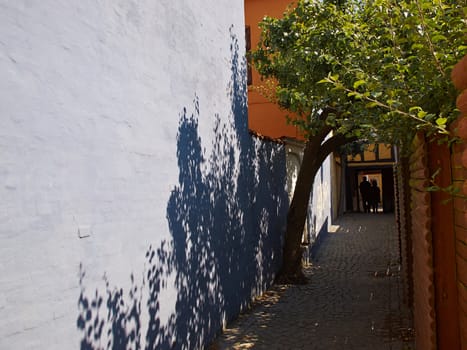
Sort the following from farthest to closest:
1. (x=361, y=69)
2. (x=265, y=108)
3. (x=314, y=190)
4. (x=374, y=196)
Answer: (x=374, y=196) → (x=314, y=190) → (x=265, y=108) → (x=361, y=69)

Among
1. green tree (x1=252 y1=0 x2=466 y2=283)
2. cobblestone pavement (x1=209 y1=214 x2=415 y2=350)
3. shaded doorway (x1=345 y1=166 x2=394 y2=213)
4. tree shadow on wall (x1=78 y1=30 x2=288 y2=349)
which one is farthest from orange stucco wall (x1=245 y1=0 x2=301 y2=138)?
shaded doorway (x1=345 y1=166 x2=394 y2=213)

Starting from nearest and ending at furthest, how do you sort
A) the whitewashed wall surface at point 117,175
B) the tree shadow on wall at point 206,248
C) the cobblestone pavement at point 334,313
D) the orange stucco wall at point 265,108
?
the whitewashed wall surface at point 117,175, the tree shadow on wall at point 206,248, the cobblestone pavement at point 334,313, the orange stucco wall at point 265,108

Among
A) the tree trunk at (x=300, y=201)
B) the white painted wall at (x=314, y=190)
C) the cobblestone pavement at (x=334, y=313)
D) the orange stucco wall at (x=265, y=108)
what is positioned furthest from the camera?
the orange stucco wall at (x=265, y=108)

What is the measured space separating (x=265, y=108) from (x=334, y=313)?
6359mm

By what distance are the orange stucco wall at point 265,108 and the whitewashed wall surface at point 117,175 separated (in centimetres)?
516

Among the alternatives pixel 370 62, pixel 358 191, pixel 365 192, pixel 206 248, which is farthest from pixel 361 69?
pixel 358 191

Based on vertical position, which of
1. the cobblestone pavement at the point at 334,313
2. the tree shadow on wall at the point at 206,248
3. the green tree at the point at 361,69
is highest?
the green tree at the point at 361,69

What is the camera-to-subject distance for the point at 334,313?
24.5 ft

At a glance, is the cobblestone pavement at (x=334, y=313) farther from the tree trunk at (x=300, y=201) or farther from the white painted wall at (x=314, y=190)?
the white painted wall at (x=314, y=190)

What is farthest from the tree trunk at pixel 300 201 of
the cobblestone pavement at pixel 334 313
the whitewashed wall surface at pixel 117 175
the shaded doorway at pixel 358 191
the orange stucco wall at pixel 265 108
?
the shaded doorway at pixel 358 191

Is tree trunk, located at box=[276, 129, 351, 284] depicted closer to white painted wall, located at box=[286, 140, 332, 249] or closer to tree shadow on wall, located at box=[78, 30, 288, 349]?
tree shadow on wall, located at box=[78, 30, 288, 349]

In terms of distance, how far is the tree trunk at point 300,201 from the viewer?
9.63 m

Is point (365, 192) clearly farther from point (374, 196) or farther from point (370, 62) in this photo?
point (370, 62)

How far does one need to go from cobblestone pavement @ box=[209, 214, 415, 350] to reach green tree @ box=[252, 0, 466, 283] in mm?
1063
